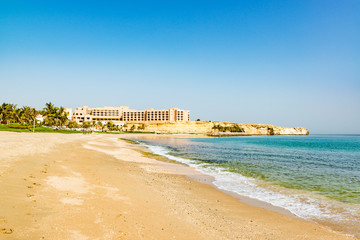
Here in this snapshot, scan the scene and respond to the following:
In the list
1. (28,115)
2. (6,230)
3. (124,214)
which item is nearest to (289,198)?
(124,214)

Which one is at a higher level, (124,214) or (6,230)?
(6,230)

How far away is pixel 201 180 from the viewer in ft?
51.8

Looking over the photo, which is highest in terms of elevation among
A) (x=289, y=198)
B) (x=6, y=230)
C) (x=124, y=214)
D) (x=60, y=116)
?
(x=60, y=116)

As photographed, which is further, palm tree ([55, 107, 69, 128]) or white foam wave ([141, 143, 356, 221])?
palm tree ([55, 107, 69, 128])

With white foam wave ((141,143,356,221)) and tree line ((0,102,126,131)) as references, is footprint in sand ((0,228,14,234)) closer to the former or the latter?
white foam wave ((141,143,356,221))

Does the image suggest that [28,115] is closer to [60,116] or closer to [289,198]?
[60,116]

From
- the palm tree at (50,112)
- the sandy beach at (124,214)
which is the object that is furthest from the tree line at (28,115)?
the sandy beach at (124,214)

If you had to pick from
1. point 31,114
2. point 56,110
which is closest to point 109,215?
point 31,114

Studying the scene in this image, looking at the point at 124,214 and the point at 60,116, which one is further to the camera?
the point at 60,116

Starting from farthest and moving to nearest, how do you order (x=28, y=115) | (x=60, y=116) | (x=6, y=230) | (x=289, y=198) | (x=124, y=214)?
(x=60, y=116) < (x=28, y=115) < (x=289, y=198) < (x=124, y=214) < (x=6, y=230)

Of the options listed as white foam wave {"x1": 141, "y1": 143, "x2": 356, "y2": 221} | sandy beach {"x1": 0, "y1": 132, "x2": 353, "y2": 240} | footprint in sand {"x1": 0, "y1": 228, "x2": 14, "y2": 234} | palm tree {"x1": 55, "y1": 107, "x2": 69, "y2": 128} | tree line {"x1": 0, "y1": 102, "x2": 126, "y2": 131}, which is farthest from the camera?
palm tree {"x1": 55, "y1": 107, "x2": 69, "y2": 128}

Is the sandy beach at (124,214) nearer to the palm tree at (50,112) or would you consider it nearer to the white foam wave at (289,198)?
the white foam wave at (289,198)

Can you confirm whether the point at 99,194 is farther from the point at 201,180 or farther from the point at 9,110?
the point at 9,110

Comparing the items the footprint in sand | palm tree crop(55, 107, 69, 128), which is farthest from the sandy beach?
palm tree crop(55, 107, 69, 128)
